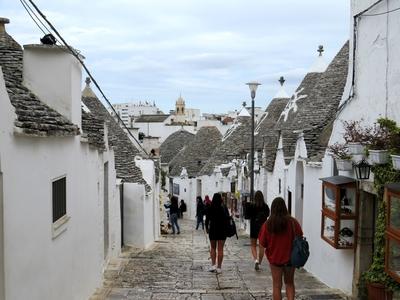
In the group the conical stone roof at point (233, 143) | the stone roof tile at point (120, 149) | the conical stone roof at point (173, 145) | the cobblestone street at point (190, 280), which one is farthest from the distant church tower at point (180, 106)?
the cobblestone street at point (190, 280)

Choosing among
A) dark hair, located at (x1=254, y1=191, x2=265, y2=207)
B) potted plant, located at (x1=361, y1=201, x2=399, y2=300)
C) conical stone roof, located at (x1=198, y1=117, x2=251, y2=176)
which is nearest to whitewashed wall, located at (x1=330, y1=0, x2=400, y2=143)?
potted plant, located at (x1=361, y1=201, x2=399, y2=300)

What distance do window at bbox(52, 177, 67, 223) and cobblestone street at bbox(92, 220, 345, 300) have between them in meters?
2.38

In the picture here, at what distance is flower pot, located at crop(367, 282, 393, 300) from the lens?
7.71m

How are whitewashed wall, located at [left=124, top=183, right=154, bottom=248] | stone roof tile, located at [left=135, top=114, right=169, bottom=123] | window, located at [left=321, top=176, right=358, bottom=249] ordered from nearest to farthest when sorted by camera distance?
1. window, located at [left=321, top=176, right=358, bottom=249]
2. whitewashed wall, located at [left=124, top=183, right=154, bottom=248]
3. stone roof tile, located at [left=135, top=114, right=169, bottom=123]

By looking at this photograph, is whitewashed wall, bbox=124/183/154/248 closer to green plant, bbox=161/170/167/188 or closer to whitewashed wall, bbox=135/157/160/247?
whitewashed wall, bbox=135/157/160/247

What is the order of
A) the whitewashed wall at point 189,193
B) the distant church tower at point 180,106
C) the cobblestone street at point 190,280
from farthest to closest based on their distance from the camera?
the distant church tower at point 180,106 < the whitewashed wall at point 189,193 < the cobblestone street at point 190,280

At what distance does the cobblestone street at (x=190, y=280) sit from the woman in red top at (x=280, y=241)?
1.48 metres

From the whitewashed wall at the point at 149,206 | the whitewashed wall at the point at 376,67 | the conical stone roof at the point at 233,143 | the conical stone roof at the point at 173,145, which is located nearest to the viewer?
the whitewashed wall at the point at 376,67

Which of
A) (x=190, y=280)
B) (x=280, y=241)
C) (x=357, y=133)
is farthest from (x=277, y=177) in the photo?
(x=280, y=241)

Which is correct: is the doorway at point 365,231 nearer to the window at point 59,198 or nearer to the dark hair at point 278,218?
the dark hair at point 278,218

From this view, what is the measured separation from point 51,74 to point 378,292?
5611 mm

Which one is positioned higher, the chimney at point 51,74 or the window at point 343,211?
the chimney at point 51,74

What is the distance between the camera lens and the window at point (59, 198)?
719 cm

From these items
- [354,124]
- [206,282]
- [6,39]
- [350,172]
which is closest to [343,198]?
[350,172]
